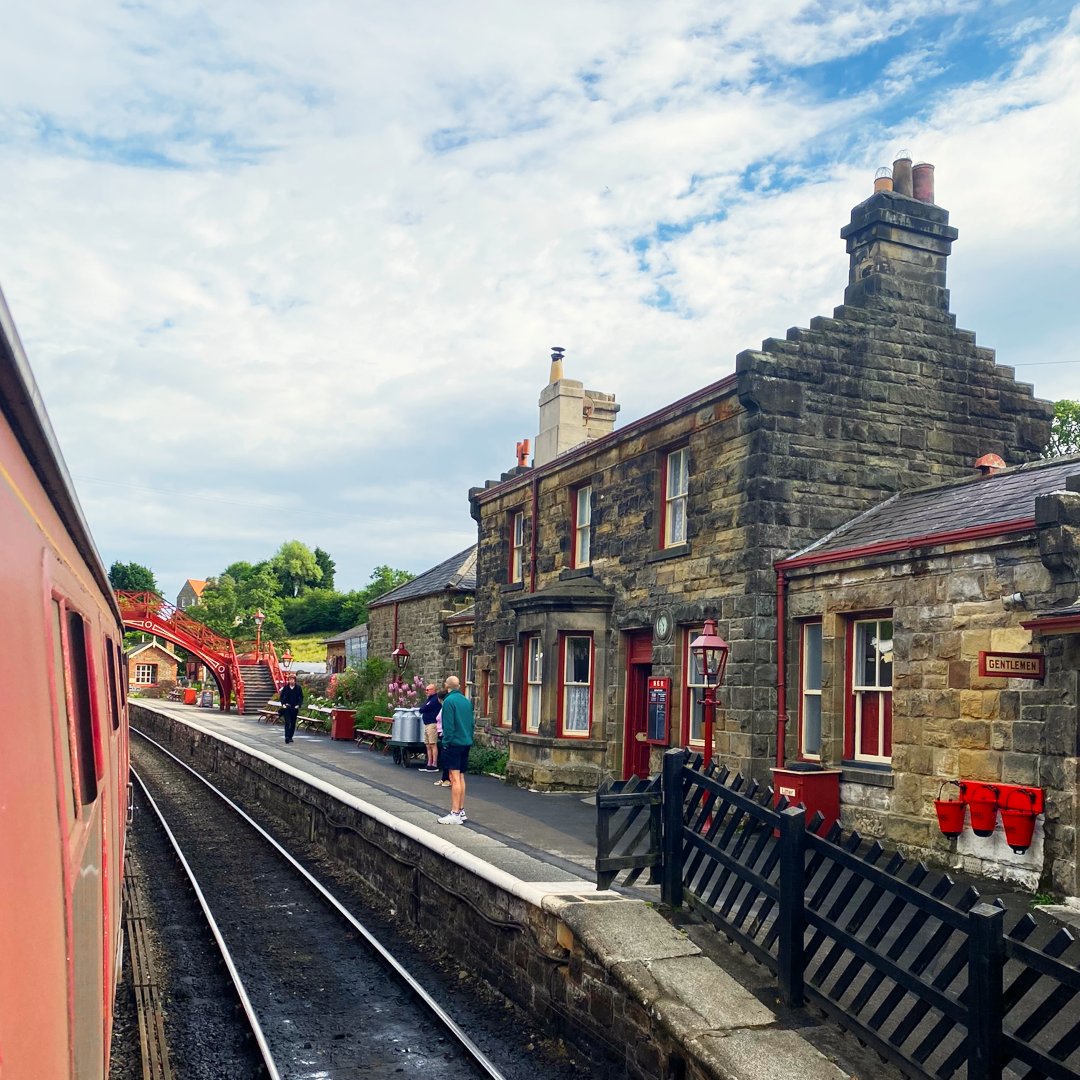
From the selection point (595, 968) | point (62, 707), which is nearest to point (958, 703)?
point (595, 968)

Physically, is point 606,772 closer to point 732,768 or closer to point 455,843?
point 732,768

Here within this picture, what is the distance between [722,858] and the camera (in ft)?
22.9

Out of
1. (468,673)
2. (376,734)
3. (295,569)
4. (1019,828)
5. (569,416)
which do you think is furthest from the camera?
(295,569)

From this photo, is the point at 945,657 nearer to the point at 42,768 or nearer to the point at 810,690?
the point at 810,690

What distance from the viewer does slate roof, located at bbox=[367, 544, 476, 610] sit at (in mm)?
26531

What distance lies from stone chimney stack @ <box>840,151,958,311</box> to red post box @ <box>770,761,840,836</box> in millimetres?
6417

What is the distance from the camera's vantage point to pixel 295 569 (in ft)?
314

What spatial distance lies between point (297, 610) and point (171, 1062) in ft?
253

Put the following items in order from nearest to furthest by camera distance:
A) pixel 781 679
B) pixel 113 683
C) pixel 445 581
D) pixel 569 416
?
pixel 113 683 < pixel 781 679 < pixel 569 416 < pixel 445 581

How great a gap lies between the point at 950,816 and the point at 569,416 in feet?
41.9

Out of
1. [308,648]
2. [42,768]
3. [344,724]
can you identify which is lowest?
[308,648]

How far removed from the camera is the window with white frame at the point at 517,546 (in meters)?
20.4

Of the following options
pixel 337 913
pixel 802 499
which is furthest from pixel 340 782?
pixel 802 499

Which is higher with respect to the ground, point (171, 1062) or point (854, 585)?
point (854, 585)
